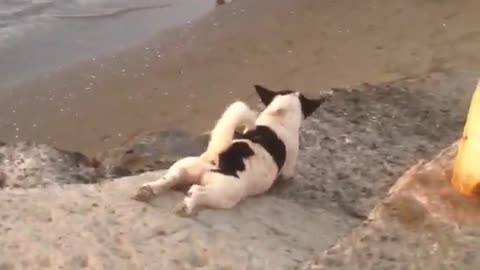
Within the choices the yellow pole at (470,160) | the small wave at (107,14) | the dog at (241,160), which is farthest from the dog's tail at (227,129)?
the small wave at (107,14)

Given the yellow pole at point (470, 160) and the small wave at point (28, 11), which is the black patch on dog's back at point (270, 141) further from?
the small wave at point (28, 11)

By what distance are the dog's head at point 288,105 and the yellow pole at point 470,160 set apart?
2.14 meters

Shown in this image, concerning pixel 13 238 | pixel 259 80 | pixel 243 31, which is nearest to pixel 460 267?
pixel 13 238

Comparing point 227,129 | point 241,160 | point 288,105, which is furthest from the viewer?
point 288,105

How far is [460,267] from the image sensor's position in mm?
3242

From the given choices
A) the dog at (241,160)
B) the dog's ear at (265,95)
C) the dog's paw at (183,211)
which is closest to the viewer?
the dog's paw at (183,211)

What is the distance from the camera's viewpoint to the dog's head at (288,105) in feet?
19.0

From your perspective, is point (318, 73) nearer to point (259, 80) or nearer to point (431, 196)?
point (259, 80)

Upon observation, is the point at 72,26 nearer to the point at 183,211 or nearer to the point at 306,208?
the point at 306,208

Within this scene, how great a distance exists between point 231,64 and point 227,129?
5.32 meters

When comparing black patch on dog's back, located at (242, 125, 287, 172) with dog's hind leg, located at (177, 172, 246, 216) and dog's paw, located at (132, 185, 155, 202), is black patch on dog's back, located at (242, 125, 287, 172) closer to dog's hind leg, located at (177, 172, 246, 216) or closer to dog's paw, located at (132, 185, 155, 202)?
dog's hind leg, located at (177, 172, 246, 216)

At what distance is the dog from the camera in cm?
488

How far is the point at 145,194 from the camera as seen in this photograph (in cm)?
488

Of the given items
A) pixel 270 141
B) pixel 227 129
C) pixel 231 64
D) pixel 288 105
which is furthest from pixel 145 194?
pixel 231 64
